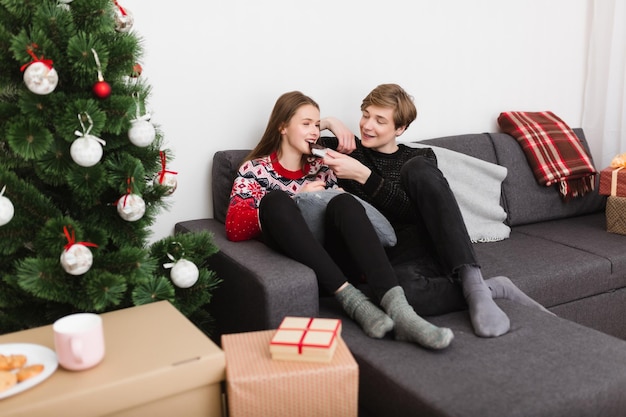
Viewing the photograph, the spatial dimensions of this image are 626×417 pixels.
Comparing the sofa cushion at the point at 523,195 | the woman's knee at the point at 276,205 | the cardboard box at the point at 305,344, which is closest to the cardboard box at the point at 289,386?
the cardboard box at the point at 305,344

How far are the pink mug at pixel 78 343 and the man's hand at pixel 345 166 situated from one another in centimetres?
105

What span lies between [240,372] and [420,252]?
3.00ft

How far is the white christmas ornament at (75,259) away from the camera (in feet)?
4.96

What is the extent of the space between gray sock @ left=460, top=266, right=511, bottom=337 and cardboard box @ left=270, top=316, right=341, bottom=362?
48 centimetres

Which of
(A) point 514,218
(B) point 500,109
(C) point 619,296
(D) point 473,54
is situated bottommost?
(C) point 619,296

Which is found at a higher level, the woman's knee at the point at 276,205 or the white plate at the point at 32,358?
the woman's knee at the point at 276,205

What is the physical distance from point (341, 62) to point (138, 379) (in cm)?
176

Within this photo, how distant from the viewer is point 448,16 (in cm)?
289

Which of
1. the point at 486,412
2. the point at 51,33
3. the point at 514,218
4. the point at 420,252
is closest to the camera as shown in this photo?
the point at 486,412

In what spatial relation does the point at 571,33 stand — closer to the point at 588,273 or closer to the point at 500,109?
the point at 500,109

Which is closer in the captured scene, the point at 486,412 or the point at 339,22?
the point at 486,412

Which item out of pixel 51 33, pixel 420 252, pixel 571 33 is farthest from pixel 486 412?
pixel 571 33

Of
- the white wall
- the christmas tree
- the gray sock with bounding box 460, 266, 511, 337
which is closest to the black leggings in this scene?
the gray sock with bounding box 460, 266, 511, 337

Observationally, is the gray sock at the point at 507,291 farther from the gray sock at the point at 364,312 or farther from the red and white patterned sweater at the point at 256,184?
the red and white patterned sweater at the point at 256,184
